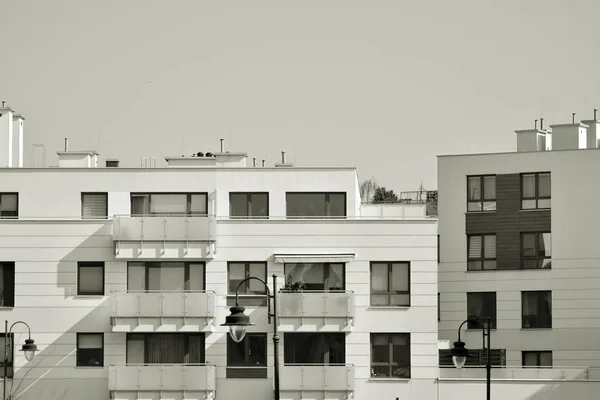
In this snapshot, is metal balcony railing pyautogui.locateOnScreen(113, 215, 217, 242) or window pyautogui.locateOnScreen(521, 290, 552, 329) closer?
metal balcony railing pyautogui.locateOnScreen(113, 215, 217, 242)

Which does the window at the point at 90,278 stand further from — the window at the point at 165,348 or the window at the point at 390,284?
the window at the point at 390,284

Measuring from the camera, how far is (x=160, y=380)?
214ft

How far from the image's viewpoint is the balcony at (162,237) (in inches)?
2613

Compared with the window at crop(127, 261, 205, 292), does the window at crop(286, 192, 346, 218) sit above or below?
above

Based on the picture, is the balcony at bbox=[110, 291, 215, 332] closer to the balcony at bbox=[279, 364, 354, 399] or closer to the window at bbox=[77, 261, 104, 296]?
the window at bbox=[77, 261, 104, 296]

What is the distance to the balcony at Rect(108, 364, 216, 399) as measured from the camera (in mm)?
65375

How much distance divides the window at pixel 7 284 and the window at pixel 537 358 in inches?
900

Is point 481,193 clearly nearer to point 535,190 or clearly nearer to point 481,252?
point 535,190

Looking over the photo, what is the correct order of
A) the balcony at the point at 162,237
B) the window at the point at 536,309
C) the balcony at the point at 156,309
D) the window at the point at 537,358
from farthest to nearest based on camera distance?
the window at the point at 536,309 → the window at the point at 537,358 → the balcony at the point at 162,237 → the balcony at the point at 156,309

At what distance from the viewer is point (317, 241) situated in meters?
66.8

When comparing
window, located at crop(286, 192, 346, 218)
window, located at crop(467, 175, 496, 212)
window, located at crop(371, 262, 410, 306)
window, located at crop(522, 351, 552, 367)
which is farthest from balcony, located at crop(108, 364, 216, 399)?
window, located at crop(467, 175, 496, 212)

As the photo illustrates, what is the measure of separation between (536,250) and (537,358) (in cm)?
462

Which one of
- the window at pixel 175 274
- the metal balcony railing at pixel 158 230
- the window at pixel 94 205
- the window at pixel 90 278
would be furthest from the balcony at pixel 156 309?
the window at pixel 94 205

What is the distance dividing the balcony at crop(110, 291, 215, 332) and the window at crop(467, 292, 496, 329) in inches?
657
